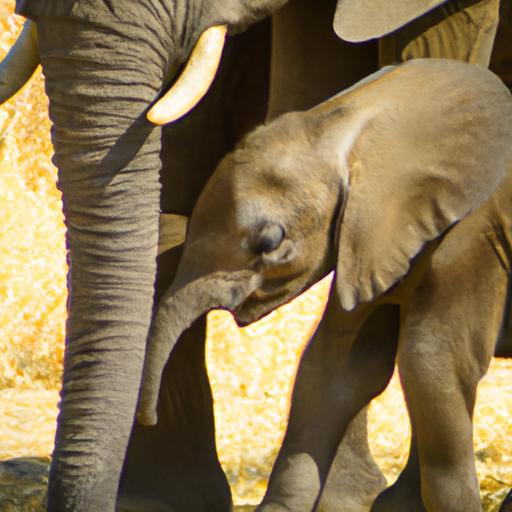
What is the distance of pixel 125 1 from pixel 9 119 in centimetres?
213

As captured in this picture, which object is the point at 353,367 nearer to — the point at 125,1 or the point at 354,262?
the point at 354,262

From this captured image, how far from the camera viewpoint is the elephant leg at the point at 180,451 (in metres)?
3.26

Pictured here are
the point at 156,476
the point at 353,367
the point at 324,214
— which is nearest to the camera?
the point at 324,214

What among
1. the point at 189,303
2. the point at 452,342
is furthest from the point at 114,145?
the point at 452,342

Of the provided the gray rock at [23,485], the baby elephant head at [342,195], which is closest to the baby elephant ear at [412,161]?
the baby elephant head at [342,195]

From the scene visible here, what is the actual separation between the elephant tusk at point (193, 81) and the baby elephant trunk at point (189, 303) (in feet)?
0.75

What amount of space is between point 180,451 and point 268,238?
752 millimetres

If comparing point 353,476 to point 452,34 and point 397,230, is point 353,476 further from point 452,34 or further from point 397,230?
point 452,34

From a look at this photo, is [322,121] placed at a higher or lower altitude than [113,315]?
higher

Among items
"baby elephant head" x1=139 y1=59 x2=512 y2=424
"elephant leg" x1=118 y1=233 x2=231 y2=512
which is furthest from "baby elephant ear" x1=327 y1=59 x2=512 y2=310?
"elephant leg" x1=118 y1=233 x2=231 y2=512

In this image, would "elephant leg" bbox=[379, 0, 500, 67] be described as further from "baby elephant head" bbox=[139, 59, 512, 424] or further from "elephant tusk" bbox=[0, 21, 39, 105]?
"elephant tusk" bbox=[0, 21, 39, 105]

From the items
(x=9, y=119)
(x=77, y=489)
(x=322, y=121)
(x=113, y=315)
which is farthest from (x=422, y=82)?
(x=9, y=119)

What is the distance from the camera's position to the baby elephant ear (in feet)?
8.70

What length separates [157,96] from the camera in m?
2.63
